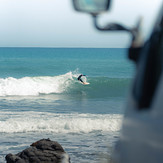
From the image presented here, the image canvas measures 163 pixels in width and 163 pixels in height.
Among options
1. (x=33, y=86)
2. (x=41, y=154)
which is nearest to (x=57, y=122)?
(x=41, y=154)

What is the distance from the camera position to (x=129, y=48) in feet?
4.71

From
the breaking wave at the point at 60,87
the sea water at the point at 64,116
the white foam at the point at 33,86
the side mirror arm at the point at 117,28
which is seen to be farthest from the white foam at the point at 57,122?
the side mirror arm at the point at 117,28

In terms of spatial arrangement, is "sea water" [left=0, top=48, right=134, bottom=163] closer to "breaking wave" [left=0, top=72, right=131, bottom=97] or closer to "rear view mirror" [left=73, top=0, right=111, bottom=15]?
"breaking wave" [left=0, top=72, right=131, bottom=97]

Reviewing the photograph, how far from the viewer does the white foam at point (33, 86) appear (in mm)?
33938

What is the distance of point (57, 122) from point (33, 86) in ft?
57.6

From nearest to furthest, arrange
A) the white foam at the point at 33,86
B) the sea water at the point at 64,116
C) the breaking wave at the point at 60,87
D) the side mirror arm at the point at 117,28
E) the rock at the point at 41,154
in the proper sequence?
1. the side mirror arm at the point at 117,28
2. the rock at the point at 41,154
3. the sea water at the point at 64,116
4. the breaking wave at the point at 60,87
5. the white foam at the point at 33,86

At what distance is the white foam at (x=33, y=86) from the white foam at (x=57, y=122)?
11.7 meters

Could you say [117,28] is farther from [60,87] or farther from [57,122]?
[60,87]

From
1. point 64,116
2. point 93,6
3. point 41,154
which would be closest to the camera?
point 93,6

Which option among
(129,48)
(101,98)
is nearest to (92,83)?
(101,98)

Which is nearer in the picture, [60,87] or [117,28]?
[117,28]

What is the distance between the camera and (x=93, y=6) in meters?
1.45

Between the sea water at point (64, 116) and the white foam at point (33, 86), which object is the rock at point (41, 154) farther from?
the white foam at point (33, 86)

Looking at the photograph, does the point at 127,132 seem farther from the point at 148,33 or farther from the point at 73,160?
the point at 73,160
